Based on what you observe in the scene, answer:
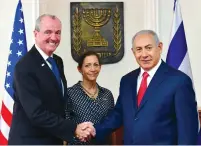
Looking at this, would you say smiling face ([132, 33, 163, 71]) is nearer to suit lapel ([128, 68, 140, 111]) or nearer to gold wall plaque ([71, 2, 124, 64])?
suit lapel ([128, 68, 140, 111])

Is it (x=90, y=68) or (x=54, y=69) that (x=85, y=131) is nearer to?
(x=54, y=69)

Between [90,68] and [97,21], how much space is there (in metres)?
1.48

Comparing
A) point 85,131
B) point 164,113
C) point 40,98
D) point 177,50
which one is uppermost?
point 177,50

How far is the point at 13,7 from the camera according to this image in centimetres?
454

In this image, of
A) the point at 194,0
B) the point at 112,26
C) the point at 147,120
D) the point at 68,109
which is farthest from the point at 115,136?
the point at 194,0

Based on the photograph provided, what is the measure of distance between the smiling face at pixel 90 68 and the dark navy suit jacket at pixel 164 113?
0.74m

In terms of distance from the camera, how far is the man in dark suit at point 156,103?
256cm

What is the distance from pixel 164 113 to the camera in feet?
8.57

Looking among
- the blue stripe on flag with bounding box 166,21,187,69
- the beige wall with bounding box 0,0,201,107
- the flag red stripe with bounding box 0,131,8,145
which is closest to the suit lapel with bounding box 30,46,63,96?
the flag red stripe with bounding box 0,131,8,145

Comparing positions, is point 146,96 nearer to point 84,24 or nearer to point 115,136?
point 115,136

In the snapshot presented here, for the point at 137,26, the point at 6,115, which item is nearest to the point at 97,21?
the point at 137,26

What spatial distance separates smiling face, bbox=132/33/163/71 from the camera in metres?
2.71

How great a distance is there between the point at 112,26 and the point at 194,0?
103cm

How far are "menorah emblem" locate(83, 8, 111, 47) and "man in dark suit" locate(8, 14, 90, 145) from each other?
6.59ft
